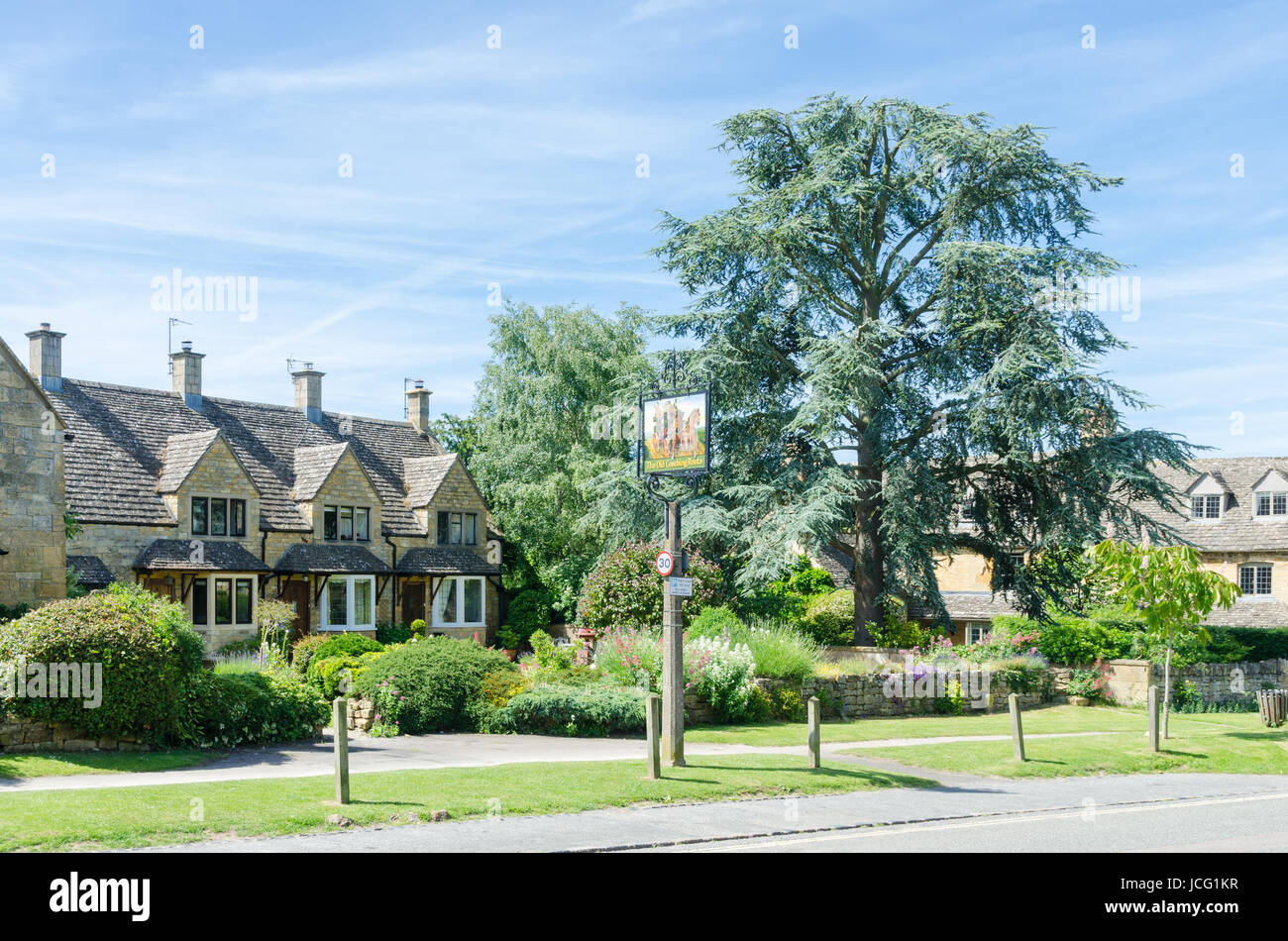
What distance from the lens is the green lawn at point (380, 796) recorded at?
1175 cm

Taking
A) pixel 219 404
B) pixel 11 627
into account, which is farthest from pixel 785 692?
pixel 219 404

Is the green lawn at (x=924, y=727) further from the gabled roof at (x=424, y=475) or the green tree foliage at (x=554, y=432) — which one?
the gabled roof at (x=424, y=475)

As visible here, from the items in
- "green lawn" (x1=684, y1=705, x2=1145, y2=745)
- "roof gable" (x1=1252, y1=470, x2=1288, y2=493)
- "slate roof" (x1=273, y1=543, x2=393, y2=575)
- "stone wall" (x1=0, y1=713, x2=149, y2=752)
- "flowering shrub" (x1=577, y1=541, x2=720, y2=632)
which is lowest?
"green lawn" (x1=684, y1=705, x2=1145, y2=745)

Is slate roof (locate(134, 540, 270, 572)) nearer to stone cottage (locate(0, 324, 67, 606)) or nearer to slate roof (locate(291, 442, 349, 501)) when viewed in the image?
slate roof (locate(291, 442, 349, 501))

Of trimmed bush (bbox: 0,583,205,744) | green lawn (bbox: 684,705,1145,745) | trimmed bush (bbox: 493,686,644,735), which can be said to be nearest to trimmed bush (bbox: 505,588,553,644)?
green lawn (bbox: 684,705,1145,745)

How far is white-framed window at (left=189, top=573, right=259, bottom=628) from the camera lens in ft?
112

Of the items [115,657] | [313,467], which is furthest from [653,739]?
[313,467]

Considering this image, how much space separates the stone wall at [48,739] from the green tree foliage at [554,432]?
964 inches

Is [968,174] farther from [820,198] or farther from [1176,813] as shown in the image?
[1176,813]

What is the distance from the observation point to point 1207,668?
1337 inches

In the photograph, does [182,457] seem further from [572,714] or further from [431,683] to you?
[572,714]

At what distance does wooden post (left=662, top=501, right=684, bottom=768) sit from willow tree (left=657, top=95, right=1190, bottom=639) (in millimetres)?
13349

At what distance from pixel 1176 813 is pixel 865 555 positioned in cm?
1980

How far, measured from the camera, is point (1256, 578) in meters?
46.2
